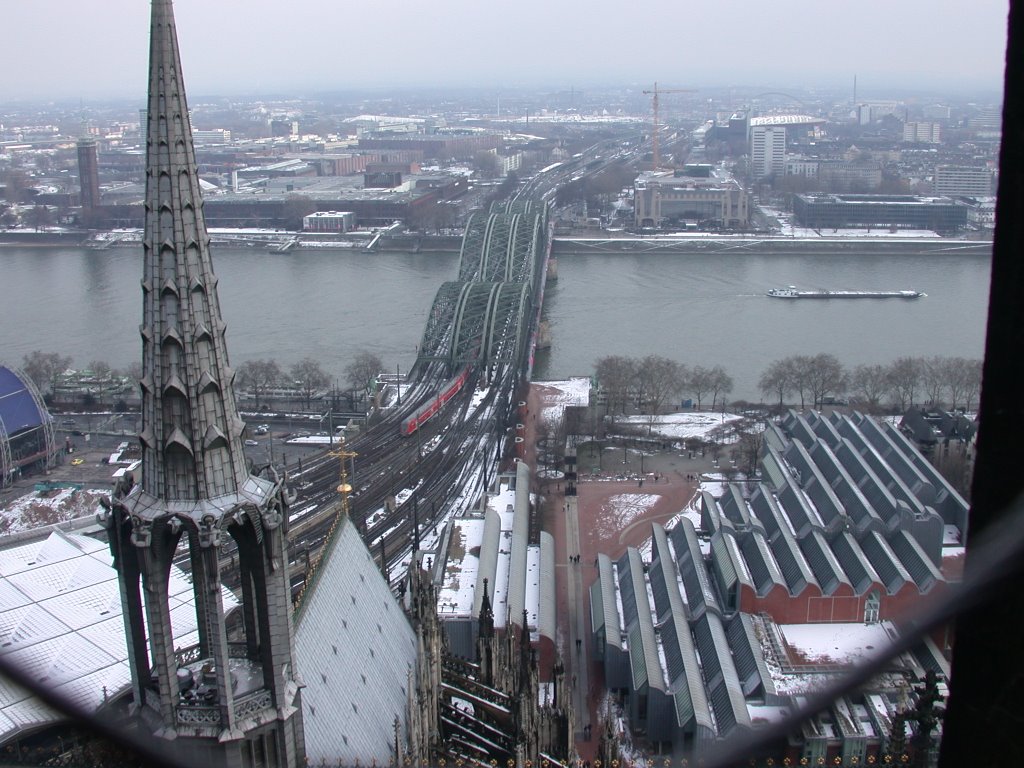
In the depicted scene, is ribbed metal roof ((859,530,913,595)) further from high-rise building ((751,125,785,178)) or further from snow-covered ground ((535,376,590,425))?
high-rise building ((751,125,785,178))

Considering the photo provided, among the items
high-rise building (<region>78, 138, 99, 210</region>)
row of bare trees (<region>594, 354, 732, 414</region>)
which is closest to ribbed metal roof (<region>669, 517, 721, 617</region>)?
row of bare trees (<region>594, 354, 732, 414</region>)

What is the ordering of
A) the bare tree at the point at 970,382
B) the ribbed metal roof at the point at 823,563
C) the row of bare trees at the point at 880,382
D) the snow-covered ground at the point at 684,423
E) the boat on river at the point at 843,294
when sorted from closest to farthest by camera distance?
the ribbed metal roof at the point at 823,563, the snow-covered ground at the point at 684,423, the bare tree at the point at 970,382, the row of bare trees at the point at 880,382, the boat on river at the point at 843,294

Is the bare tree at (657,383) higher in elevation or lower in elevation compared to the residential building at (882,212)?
lower

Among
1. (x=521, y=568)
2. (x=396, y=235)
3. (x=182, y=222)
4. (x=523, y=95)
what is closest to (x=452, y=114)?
(x=523, y=95)

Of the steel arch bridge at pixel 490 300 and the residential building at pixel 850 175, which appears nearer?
the steel arch bridge at pixel 490 300

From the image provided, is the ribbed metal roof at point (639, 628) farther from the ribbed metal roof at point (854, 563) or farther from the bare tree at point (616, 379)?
the bare tree at point (616, 379)

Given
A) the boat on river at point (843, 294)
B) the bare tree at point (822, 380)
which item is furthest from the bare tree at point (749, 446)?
the boat on river at point (843, 294)

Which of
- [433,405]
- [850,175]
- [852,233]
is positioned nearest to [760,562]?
[433,405]
